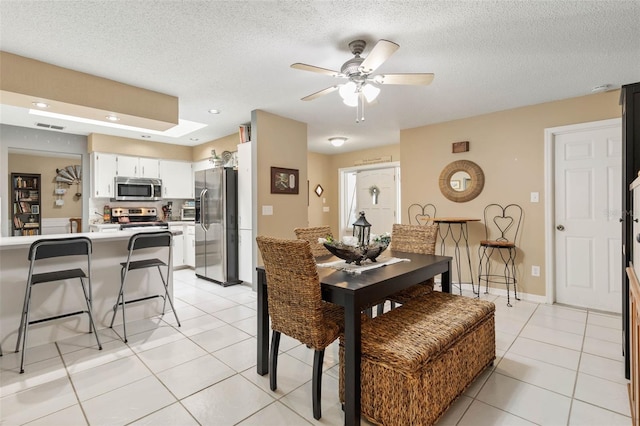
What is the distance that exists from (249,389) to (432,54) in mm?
2865

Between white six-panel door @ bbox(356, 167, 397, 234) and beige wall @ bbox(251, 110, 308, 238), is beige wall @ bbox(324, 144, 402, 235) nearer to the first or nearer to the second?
white six-panel door @ bbox(356, 167, 397, 234)

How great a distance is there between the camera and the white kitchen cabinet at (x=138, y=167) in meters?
5.38

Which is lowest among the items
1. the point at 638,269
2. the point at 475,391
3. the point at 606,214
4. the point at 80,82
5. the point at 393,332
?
the point at 475,391

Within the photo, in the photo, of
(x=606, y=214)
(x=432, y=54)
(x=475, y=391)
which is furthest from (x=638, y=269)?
(x=606, y=214)

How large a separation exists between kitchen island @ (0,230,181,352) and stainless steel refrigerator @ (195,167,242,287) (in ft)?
3.72

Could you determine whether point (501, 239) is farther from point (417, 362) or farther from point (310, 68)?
point (310, 68)

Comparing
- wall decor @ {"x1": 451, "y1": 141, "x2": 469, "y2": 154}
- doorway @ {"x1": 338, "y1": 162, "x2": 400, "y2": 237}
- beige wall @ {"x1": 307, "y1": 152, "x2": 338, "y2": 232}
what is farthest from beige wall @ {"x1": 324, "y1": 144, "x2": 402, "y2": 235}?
wall decor @ {"x1": 451, "y1": 141, "x2": 469, "y2": 154}

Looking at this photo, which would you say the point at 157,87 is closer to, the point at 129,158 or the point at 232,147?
the point at 232,147

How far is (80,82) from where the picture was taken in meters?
2.87

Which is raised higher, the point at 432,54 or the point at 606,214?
the point at 432,54

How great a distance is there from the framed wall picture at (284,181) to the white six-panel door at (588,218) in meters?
3.30

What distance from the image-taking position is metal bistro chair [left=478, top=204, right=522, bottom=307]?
13.0ft

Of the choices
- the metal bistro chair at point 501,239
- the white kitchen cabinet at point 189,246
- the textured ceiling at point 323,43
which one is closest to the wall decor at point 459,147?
the textured ceiling at point 323,43

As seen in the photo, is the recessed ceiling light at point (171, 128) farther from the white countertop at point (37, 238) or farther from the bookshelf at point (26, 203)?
the bookshelf at point (26, 203)
